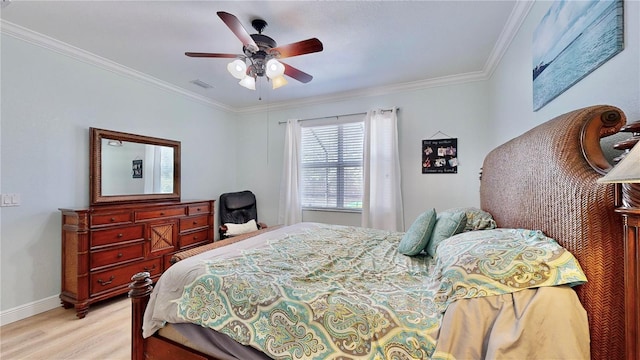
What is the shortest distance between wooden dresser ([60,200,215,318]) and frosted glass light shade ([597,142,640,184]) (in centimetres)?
337

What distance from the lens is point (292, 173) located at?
410 cm

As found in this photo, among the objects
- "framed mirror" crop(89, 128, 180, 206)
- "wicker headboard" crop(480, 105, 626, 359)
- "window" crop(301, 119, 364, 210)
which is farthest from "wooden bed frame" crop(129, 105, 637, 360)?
"window" crop(301, 119, 364, 210)

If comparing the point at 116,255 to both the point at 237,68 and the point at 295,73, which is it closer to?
the point at 237,68

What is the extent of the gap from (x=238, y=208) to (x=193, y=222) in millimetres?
810

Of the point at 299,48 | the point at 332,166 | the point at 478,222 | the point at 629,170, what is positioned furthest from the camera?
the point at 332,166

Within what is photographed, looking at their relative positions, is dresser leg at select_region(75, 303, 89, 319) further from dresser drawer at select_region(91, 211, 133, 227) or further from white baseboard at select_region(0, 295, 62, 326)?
dresser drawer at select_region(91, 211, 133, 227)

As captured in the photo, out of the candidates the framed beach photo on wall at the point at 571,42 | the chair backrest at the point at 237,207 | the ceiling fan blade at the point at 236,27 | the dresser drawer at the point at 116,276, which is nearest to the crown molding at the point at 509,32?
the framed beach photo on wall at the point at 571,42

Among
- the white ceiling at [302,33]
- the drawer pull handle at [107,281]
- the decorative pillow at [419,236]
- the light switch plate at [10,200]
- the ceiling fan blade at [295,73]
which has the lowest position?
the drawer pull handle at [107,281]

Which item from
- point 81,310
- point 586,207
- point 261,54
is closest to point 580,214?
point 586,207

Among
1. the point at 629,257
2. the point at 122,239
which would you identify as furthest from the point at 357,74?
the point at 122,239

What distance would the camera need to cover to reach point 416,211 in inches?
136

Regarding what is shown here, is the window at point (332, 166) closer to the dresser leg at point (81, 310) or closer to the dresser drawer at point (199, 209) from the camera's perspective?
the dresser drawer at point (199, 209)

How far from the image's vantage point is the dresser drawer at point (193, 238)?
328 cm

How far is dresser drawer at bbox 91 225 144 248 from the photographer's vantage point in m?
2.45
